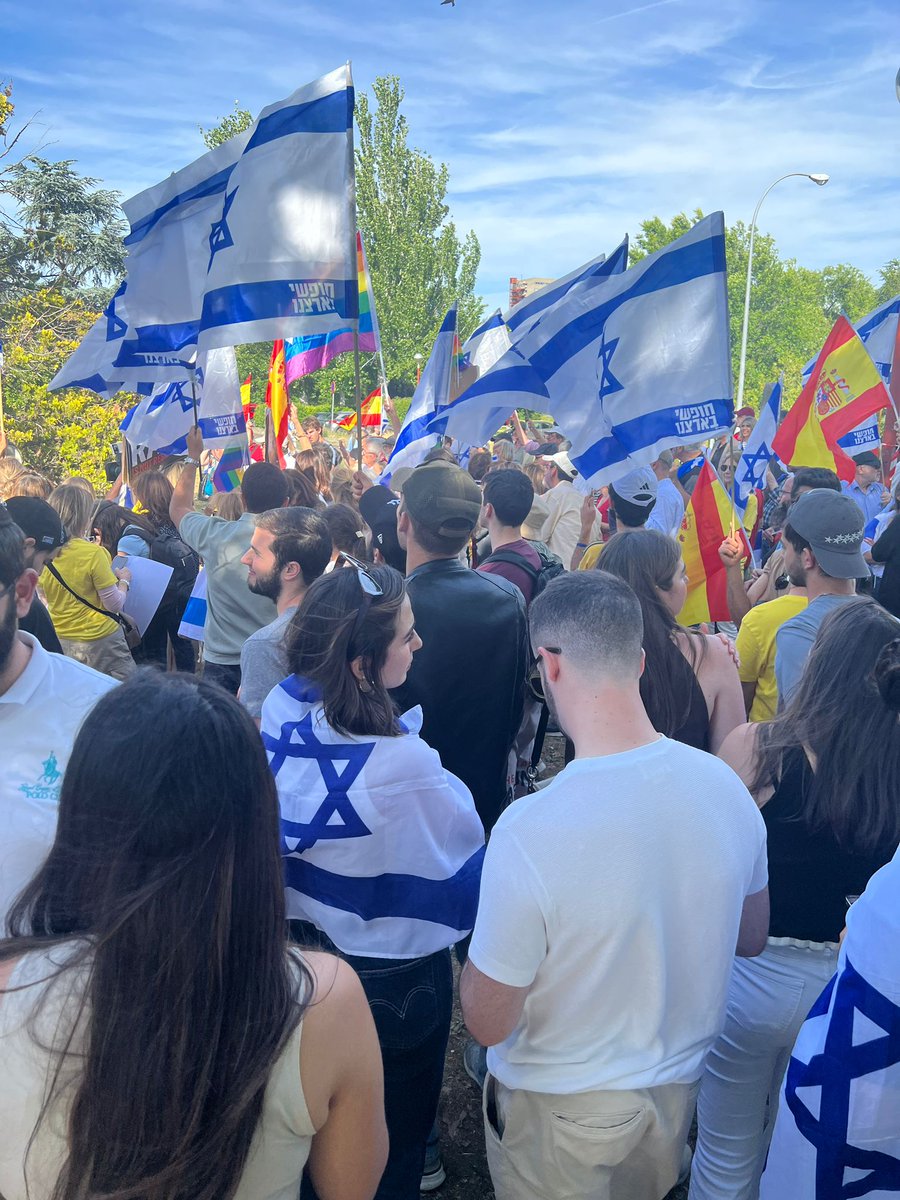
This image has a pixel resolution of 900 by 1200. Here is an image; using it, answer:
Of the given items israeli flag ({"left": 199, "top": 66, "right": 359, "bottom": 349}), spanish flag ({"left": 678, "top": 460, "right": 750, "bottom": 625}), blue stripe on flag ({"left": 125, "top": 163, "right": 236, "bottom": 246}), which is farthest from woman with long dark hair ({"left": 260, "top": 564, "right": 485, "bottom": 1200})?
blue stripe on flag ({"left": 125, "top": 163, "right": 236, "bottom": 246})

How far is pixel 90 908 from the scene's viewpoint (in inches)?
51.3

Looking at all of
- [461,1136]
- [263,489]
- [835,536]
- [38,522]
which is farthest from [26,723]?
[263,489]

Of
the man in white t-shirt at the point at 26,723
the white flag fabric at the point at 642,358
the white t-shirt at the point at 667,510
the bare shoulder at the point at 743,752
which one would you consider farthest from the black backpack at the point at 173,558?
the bare shoulder at the point at 743,752

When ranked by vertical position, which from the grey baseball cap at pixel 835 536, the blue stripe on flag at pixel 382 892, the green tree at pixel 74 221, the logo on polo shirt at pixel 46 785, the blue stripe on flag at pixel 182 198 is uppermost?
the green tree at pixel 74 221

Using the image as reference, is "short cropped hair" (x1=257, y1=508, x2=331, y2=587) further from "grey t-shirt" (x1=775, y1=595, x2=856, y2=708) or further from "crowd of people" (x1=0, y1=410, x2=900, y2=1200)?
"grey t-shirt" (x1=775, y1=595, x2=856, y2=708)

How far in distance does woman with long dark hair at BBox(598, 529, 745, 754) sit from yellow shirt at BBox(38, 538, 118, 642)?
3080mm

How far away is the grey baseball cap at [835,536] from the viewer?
11.1ft

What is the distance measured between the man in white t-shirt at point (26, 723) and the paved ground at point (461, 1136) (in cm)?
185

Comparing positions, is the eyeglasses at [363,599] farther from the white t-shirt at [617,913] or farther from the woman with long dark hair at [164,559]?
the woman with long dark hair at [164,559]

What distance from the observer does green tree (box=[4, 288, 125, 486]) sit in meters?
14.1

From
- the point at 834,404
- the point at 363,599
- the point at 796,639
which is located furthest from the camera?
the point at 834,404

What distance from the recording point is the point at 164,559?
605 centimetres

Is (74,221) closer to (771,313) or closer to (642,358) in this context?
(642,358)

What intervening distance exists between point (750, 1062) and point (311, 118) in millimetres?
5608
